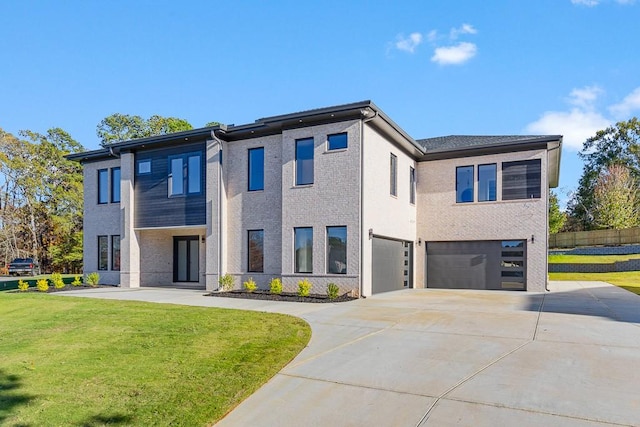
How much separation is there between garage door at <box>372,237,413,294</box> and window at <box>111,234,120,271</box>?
41.3 ft

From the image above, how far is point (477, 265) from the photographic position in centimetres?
1819

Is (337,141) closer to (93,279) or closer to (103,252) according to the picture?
(93,279)

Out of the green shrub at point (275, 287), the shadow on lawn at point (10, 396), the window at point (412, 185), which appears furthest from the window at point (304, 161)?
the shadow on lawn at point (10, 396)

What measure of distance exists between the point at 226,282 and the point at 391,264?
6.64 m

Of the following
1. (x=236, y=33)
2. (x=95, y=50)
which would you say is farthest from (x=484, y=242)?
(x=95, y=50)

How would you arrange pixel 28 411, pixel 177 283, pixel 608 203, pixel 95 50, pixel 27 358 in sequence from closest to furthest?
pixel 28 411 < pixel 27 358 < pixel 95 50 < pixel 177 283 < pixel 608 203

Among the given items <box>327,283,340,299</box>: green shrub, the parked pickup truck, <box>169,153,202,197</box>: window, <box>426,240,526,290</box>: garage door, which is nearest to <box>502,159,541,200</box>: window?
<box>426,240,526,290</box>: garage door

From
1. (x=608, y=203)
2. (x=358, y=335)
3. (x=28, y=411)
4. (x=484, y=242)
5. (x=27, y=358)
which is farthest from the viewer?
(x=608, y=203)

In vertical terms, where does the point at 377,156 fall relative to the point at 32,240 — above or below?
above

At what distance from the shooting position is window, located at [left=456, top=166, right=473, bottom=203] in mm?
18312

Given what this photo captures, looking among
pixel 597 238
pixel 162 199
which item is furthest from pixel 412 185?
pixel 597 238

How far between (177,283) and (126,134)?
27.2 meters

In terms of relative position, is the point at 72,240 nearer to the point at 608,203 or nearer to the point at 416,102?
the point at 416,102

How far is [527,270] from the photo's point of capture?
17.1 meters
